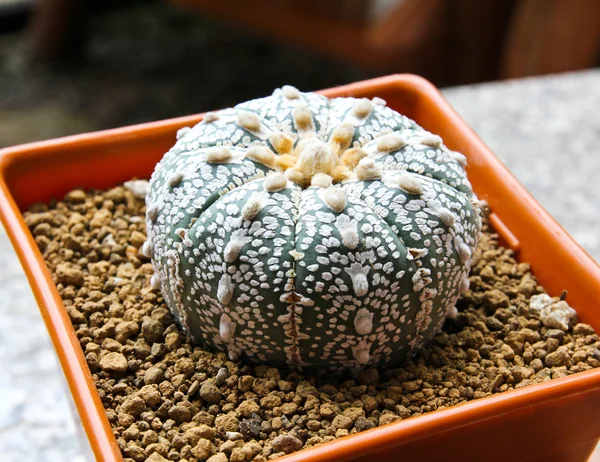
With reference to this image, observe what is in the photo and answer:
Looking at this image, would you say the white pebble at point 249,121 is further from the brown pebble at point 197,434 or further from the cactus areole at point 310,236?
the brown pebble at point 197,434

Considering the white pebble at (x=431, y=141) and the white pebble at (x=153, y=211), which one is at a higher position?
the white pebble at (x=431, y=141)

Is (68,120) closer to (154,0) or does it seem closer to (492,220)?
(154,0)

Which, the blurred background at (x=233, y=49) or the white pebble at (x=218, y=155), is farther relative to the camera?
the blurred background at (x=233, y=49)

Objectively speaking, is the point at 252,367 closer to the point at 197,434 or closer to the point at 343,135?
the point at 197,434

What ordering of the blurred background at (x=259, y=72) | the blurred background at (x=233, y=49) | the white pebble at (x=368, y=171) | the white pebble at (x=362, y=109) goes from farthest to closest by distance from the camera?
the blurred background at (x=233, y=49) < the blurred background at (x=259, y=72) < the white pebble at (x=362, y=109) < the white pebble at (x=368, y=171)

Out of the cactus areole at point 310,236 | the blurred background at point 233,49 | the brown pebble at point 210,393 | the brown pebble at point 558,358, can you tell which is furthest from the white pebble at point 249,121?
the blurred background at point 233,49

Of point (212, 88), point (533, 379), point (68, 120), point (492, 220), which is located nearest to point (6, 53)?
point (68, 120)

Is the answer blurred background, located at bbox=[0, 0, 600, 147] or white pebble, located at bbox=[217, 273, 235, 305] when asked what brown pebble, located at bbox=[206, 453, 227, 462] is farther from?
blurred background, located at bbox=[0, 0, 600, 147]
